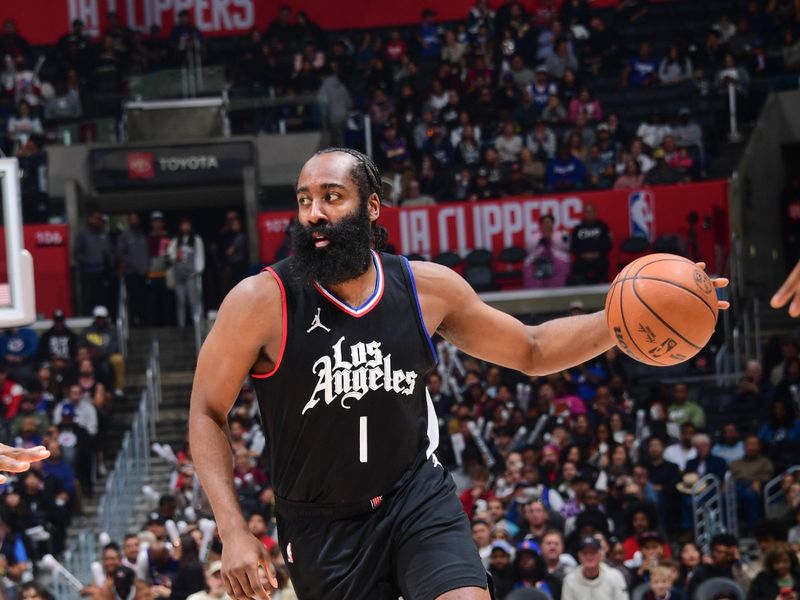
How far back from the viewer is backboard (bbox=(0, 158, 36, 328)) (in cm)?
1183

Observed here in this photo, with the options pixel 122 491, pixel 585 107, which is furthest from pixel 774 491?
pixel 585 107

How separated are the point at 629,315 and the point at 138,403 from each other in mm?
15858

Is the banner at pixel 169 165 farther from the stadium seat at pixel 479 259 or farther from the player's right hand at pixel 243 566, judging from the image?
the player's right hand at pixel 243 566

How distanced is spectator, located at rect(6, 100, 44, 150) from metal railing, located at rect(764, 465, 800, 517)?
13.3 meters

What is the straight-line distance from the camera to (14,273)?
1205 cm

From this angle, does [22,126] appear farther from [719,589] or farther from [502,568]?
[719,589]

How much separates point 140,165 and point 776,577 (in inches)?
557

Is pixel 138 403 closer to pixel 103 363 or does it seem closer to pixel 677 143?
pixel 103 363

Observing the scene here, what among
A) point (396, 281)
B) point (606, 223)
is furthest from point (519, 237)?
point (396, 281)

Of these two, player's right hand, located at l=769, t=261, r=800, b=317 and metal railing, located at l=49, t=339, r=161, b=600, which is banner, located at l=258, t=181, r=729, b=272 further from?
player's right hand, located at l=769, t=261, r=800, b=317

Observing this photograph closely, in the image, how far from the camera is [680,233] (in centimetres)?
2145

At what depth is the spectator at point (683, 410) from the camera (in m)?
17.2

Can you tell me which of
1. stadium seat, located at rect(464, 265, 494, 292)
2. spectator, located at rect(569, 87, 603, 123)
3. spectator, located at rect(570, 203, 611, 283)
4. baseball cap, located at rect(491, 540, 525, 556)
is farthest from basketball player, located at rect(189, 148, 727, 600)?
spectator, located at rect(569, 87, 603, 123)

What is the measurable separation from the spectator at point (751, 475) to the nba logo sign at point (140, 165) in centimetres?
1142
